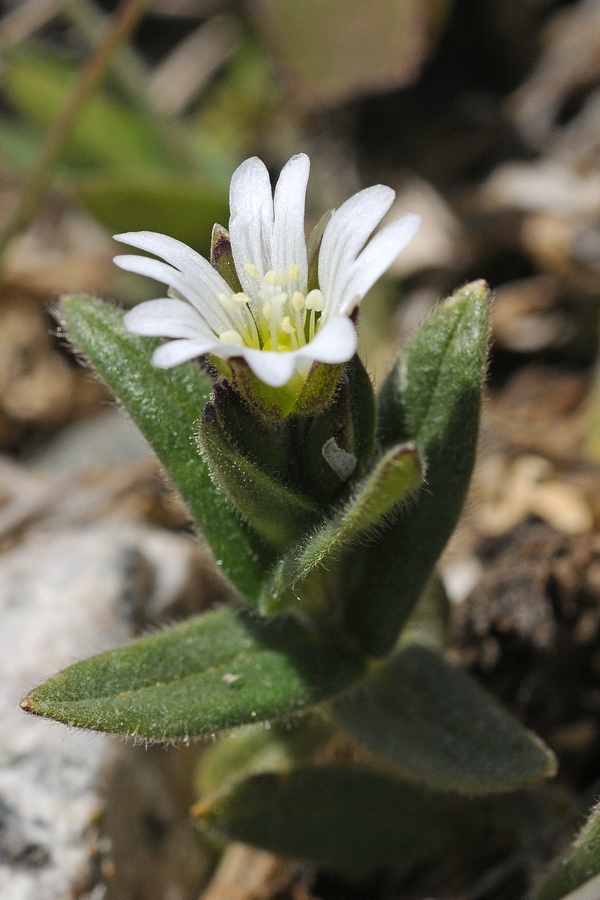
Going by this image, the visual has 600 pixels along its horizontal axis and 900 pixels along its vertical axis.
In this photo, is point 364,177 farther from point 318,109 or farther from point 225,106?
point 225,106

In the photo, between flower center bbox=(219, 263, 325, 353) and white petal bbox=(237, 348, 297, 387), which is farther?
flower center bbox=(219, 263, 325, 353)

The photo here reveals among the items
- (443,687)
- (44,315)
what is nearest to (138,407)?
(443,687)

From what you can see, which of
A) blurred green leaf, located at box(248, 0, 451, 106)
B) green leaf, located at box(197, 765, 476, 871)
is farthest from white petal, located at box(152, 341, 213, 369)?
blurred green leaf, located at box(248, 0, 451, 106)

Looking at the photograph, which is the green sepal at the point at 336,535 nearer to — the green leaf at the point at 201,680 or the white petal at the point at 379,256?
the green leaf at the point at 201,680

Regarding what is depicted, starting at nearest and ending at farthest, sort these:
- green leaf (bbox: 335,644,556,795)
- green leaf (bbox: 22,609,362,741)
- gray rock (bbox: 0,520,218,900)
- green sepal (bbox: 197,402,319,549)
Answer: green sepal (bbox: 197,402,319,549) → green leaf (bbox: 22,609,362,741) → green leaf (bbox: 335,644,556,795) → gray rock (bbox: 0,520,218,900)

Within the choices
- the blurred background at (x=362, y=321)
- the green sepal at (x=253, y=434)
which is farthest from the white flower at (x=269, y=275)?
the blurred background at (x=362, y=321)

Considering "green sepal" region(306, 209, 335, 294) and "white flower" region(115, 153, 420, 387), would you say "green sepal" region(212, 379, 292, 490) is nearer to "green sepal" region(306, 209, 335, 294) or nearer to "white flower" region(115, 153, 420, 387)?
"white flower" region(115, 153, 420, 387)
